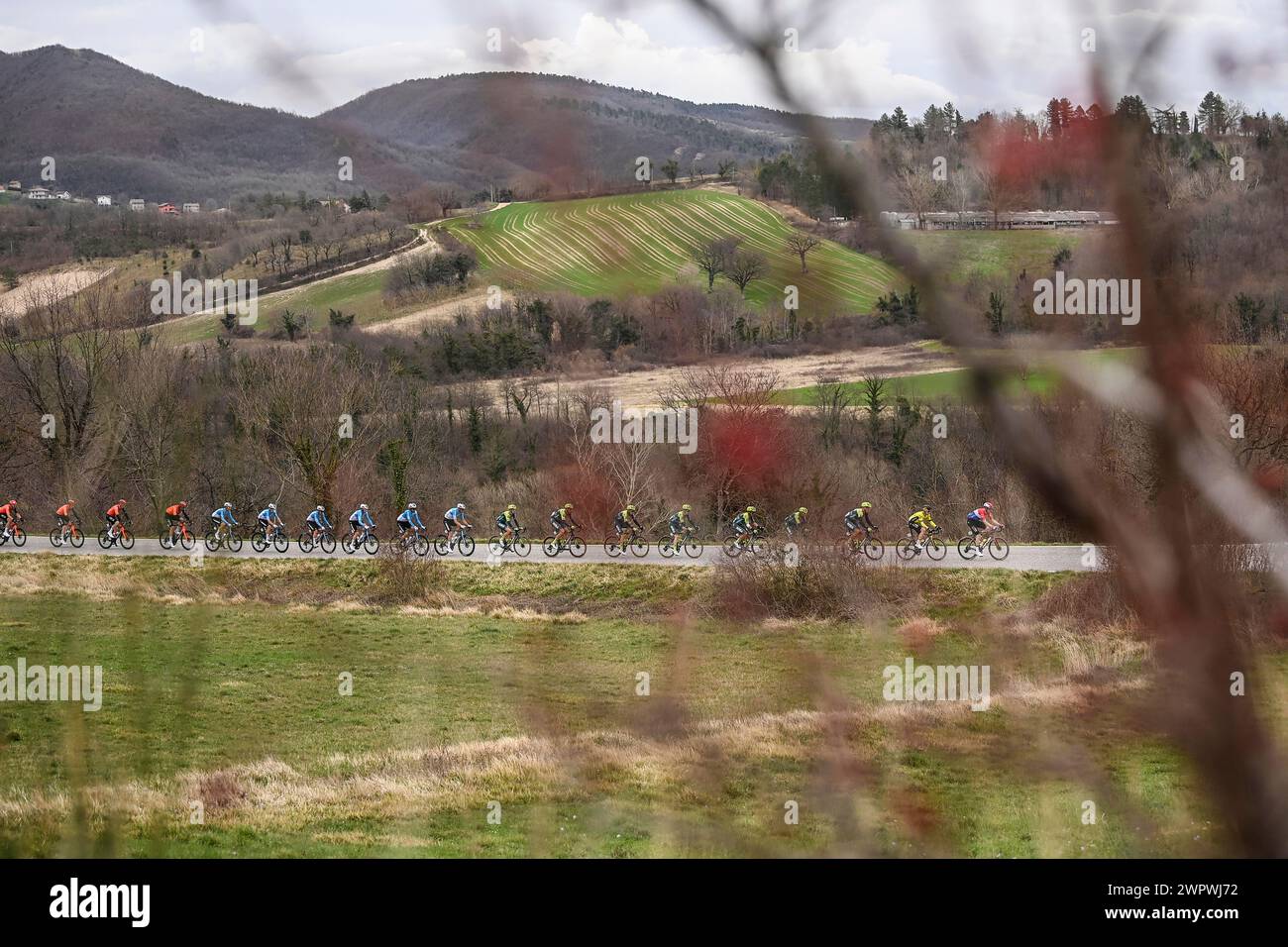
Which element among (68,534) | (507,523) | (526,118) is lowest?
(68,534)

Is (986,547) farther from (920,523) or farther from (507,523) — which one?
(507,523)

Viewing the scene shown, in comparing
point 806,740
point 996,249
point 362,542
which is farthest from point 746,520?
point 362,542

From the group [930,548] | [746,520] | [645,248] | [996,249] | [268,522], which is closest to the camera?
[996,249]

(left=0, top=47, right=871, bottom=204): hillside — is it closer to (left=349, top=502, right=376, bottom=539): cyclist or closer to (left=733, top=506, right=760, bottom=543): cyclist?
(left=733, top=506, right=760, bottom=543): cyclist

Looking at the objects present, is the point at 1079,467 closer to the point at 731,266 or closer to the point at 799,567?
the point at 731,266

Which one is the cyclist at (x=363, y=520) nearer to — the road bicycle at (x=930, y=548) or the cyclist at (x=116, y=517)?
the cyclist at (x=116, y=517)

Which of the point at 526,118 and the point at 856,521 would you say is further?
the point at 856,521

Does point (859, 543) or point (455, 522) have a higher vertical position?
point (859, 543)
